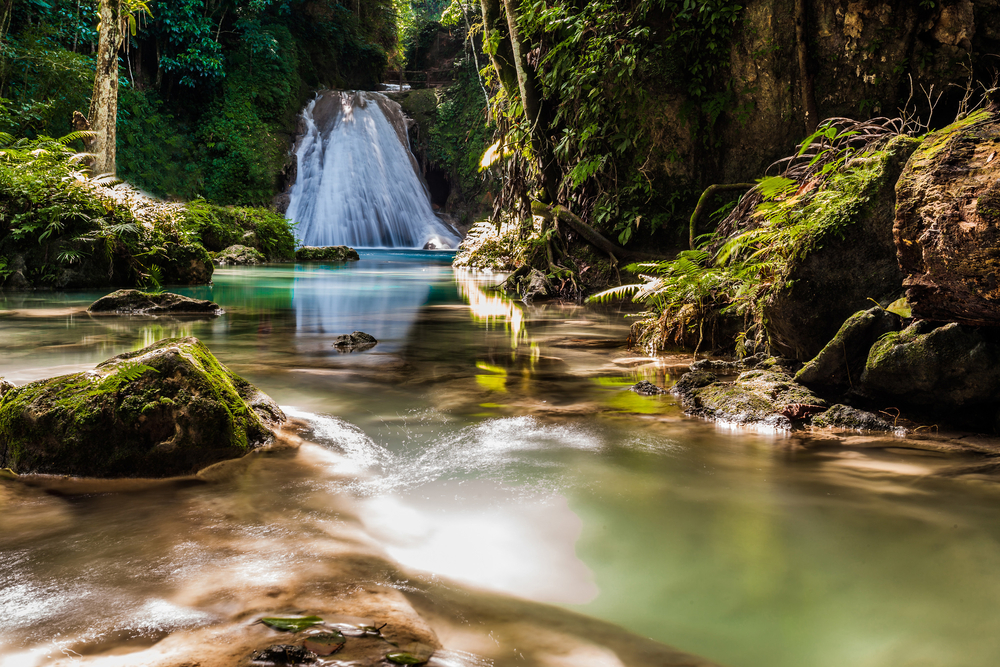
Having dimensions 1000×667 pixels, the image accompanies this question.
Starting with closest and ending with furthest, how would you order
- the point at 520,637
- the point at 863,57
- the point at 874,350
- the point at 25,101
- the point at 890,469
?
the point at 520,637 < the point at 890,469 < the point at 874,350 < the point at 863,57 < the point at 25,101

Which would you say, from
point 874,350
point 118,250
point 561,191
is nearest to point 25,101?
point 118,250

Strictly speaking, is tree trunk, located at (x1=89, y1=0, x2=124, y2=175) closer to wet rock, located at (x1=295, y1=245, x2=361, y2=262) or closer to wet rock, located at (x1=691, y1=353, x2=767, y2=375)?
wet rock, located at (x1=295, y1=245, x2=361, y2=262)

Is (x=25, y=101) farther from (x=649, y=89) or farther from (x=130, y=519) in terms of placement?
(x=130, y=519)

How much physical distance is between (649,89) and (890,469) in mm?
6786

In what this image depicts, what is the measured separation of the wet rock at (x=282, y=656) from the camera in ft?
4.23

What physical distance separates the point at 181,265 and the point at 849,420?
33.5 feet

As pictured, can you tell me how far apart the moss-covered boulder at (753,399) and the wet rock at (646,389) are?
0.14 meters

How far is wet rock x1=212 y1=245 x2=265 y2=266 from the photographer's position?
16.0 m

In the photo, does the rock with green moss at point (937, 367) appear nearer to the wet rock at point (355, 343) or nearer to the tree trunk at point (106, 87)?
the wet rock at point (355, 343)

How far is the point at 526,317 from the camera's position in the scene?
7.14 m

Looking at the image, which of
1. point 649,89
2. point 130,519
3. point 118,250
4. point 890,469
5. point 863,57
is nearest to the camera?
point 130,519

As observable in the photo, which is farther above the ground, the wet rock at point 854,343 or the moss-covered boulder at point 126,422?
the wet rock at point 854,343

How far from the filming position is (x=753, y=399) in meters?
3.17

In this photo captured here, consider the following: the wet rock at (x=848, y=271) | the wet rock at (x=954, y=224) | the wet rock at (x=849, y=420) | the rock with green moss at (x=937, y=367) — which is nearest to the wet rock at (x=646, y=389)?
the wet rock at (x=848, y=271)
